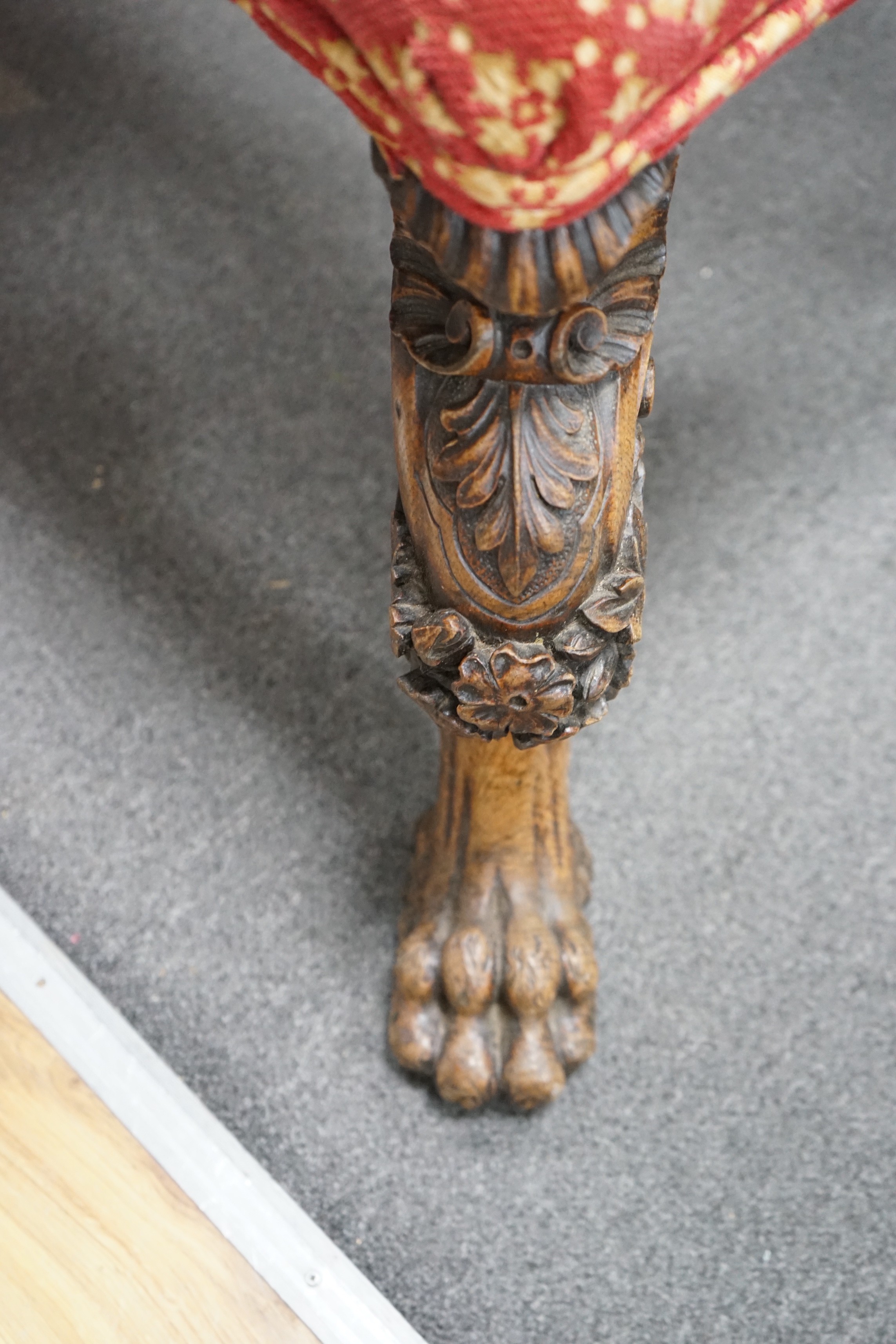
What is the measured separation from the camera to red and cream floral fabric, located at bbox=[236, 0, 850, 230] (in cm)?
38

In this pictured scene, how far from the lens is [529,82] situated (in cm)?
38

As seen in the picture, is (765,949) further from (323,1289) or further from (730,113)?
(730,113)

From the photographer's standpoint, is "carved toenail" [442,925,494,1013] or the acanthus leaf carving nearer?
the acanthus leaf carving

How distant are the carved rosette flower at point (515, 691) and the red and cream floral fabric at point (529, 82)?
0.61 feet

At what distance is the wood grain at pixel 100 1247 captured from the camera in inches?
23.6

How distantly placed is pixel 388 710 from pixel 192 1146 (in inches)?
12.8

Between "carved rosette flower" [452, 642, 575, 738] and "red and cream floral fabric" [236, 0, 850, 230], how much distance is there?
0.61ft

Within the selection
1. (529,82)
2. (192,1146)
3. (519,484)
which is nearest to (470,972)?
(192,1146)

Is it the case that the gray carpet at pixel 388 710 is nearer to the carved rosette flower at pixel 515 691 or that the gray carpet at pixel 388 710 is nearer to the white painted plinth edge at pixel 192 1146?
the white painted plinth edge at pixel 192 1146

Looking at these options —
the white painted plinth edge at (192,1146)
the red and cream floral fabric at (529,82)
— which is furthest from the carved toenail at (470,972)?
the red and cream floral fabric at (529,82)

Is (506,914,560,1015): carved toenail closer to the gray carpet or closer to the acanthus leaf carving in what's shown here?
the gray carpet

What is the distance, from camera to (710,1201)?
679 mm

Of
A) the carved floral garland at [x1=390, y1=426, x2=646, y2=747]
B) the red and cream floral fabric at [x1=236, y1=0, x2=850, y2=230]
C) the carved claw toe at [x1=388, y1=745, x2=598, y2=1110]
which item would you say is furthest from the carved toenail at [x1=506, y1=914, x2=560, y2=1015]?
the red and cream floral fabric at [x1=236, y1=0, x2=850, y2=230]

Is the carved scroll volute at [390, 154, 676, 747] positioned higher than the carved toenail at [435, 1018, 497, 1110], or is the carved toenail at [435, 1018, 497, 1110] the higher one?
the carved scroll volute at [390, 154, 676, 747]
